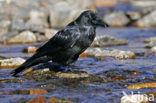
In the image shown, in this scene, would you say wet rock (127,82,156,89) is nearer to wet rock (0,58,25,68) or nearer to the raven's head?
the raven's head

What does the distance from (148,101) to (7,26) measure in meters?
10.7

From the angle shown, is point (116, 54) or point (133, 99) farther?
point (116, 54)

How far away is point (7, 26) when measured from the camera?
14.0m

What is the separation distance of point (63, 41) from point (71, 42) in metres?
0.22

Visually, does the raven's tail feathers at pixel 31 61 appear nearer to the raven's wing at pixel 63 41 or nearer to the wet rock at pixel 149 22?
the raven's wing at pixel 63 41

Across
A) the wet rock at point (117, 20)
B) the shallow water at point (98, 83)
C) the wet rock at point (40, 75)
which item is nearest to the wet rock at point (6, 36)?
the shallow water at point (98, 83)

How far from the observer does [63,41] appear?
5.87 meters

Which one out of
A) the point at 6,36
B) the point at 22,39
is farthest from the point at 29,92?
the point at 6,36

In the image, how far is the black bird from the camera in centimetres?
568

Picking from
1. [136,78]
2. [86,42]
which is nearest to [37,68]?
[86,42]

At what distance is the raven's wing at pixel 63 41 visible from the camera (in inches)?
225

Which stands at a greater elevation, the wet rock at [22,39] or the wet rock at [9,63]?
the wet rock at [22,39]

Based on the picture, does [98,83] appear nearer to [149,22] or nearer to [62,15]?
[62,15]

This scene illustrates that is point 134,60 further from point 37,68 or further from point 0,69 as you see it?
point 0,69
